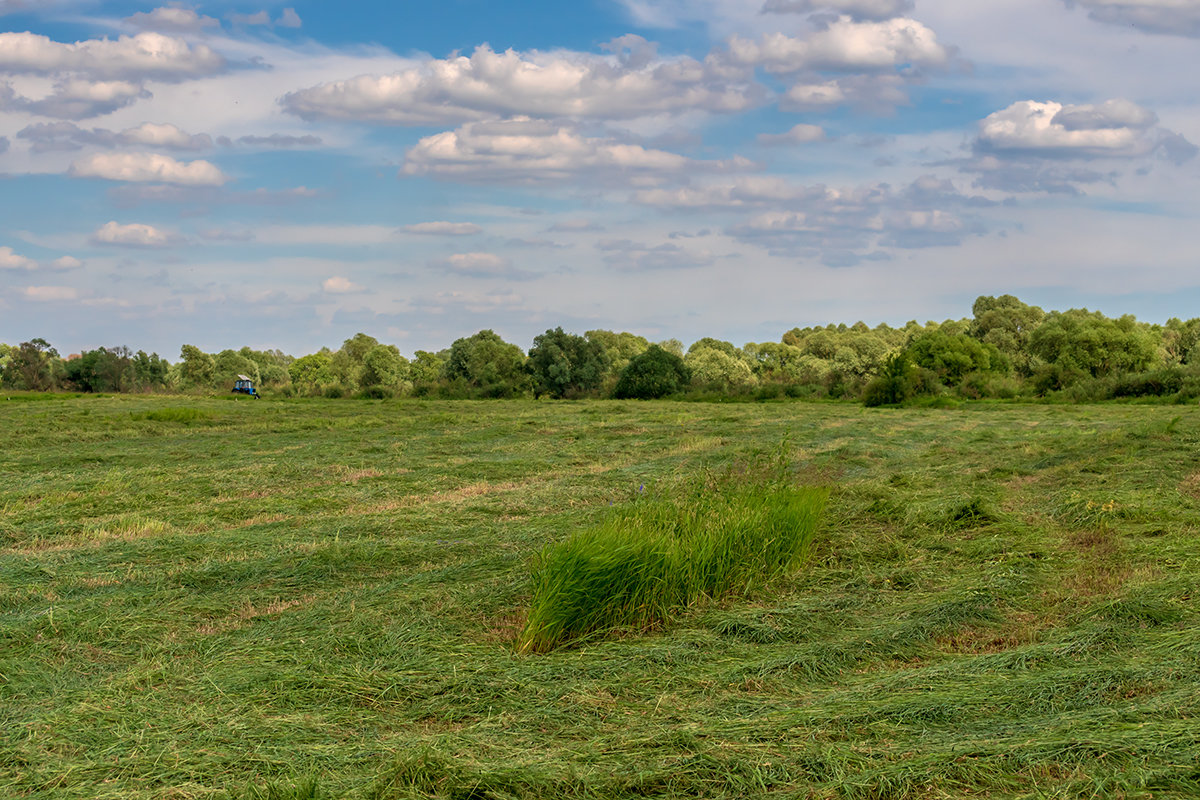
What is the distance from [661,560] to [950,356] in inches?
1572

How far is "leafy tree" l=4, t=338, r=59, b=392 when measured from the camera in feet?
184

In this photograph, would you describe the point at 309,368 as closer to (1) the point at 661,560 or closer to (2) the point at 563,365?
(2) the point at 563,365

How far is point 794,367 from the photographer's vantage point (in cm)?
6172

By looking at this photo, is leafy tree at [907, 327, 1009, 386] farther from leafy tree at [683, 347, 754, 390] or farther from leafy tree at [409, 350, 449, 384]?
leafy tree at [409, 350, 449, 384]

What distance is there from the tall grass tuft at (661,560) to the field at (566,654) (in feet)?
0.69

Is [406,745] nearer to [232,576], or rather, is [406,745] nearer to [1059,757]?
[1059,757]

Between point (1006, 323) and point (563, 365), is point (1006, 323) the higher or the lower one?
the higher one

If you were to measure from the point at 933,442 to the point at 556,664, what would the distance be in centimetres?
1748

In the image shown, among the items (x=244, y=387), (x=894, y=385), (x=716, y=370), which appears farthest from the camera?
(x=716, y=370)

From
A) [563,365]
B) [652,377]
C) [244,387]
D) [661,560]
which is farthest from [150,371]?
[661,560]

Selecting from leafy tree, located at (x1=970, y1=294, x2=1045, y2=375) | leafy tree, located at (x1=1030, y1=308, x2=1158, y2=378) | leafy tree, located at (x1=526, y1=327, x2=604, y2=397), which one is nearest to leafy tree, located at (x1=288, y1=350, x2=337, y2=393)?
leafy tree, located at (x1=526, y1=327, x2=604, y2=397)

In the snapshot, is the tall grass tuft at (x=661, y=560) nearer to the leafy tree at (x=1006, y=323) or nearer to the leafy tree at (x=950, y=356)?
the leafy tree at (x=950, y=356)

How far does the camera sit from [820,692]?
5.05 m

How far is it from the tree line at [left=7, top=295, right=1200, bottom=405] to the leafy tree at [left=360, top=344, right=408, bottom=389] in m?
0.10
